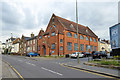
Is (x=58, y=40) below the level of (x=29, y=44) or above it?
above

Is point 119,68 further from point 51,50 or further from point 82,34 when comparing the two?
point 82,34

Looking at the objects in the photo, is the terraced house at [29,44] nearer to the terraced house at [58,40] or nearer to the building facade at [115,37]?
the terraced house at [58,40]

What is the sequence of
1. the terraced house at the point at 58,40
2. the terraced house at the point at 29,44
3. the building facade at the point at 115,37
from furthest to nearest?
1. the terraced house at the point at 29,44
2. the terraced house at the point at 58,40
3. the building facade at the point at 115,37

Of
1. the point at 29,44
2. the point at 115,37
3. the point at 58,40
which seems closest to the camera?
the point at 115,37

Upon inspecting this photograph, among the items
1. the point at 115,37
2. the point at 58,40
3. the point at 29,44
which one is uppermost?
the point at 58,40

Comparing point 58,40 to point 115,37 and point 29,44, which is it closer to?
point 115,37

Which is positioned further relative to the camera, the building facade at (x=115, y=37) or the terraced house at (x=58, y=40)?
the terraced house at (x=58, y=40)

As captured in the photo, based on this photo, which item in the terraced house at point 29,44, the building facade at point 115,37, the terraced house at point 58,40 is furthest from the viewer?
the terraced house at point 29,44

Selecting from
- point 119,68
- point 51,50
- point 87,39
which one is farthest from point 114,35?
point 87,39

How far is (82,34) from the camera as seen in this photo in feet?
137

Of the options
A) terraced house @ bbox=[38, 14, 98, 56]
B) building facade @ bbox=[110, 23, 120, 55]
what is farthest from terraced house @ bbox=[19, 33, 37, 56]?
building facade @ bbox=[110, 23, 120, 55]

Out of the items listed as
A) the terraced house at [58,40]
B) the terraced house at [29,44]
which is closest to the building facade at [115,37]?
the terraced house at [58,40]

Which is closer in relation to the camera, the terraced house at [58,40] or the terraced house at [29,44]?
the terraced house at [58,40]

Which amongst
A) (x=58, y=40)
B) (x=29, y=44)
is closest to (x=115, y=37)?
(x=58, y=40)
